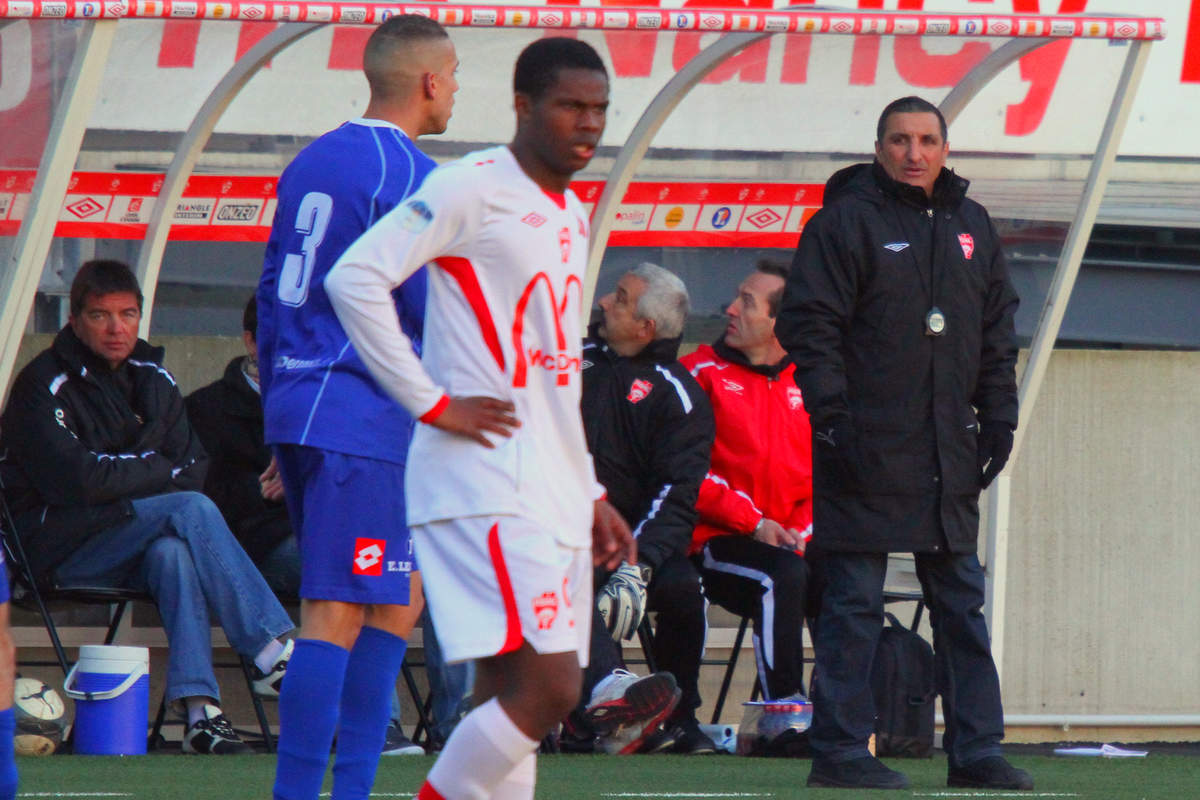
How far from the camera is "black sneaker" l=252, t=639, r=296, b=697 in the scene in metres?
6.56

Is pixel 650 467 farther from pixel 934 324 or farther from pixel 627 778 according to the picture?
pixel 934 324

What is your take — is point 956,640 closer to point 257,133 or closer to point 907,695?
point 907,695

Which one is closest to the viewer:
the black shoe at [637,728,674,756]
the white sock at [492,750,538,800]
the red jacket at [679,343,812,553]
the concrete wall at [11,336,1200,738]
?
the white sock at [492,750,538,800]

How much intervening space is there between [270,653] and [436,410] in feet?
11.7

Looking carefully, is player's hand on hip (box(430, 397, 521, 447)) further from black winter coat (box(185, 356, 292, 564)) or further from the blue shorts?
black winter coat (box(185, 356, 292, 564))

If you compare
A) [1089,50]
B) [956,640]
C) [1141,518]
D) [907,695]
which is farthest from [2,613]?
[1141,518]

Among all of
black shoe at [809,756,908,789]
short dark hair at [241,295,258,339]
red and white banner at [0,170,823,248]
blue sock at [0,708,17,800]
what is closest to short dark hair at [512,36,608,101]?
blue sock at [0,708,17,800]

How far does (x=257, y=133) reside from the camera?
7234 mm

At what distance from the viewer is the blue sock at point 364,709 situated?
3.99 meters

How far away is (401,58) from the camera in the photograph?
13.9ft

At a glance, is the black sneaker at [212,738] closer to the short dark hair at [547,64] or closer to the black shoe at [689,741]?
the black shoe at [689,741]

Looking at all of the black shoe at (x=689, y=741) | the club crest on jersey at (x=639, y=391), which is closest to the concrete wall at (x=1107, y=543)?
the black shoe at (x=689, y=741)

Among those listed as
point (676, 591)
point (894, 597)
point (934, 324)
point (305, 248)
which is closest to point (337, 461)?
point (305, 248)

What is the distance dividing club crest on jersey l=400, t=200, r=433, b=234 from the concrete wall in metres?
5.52
